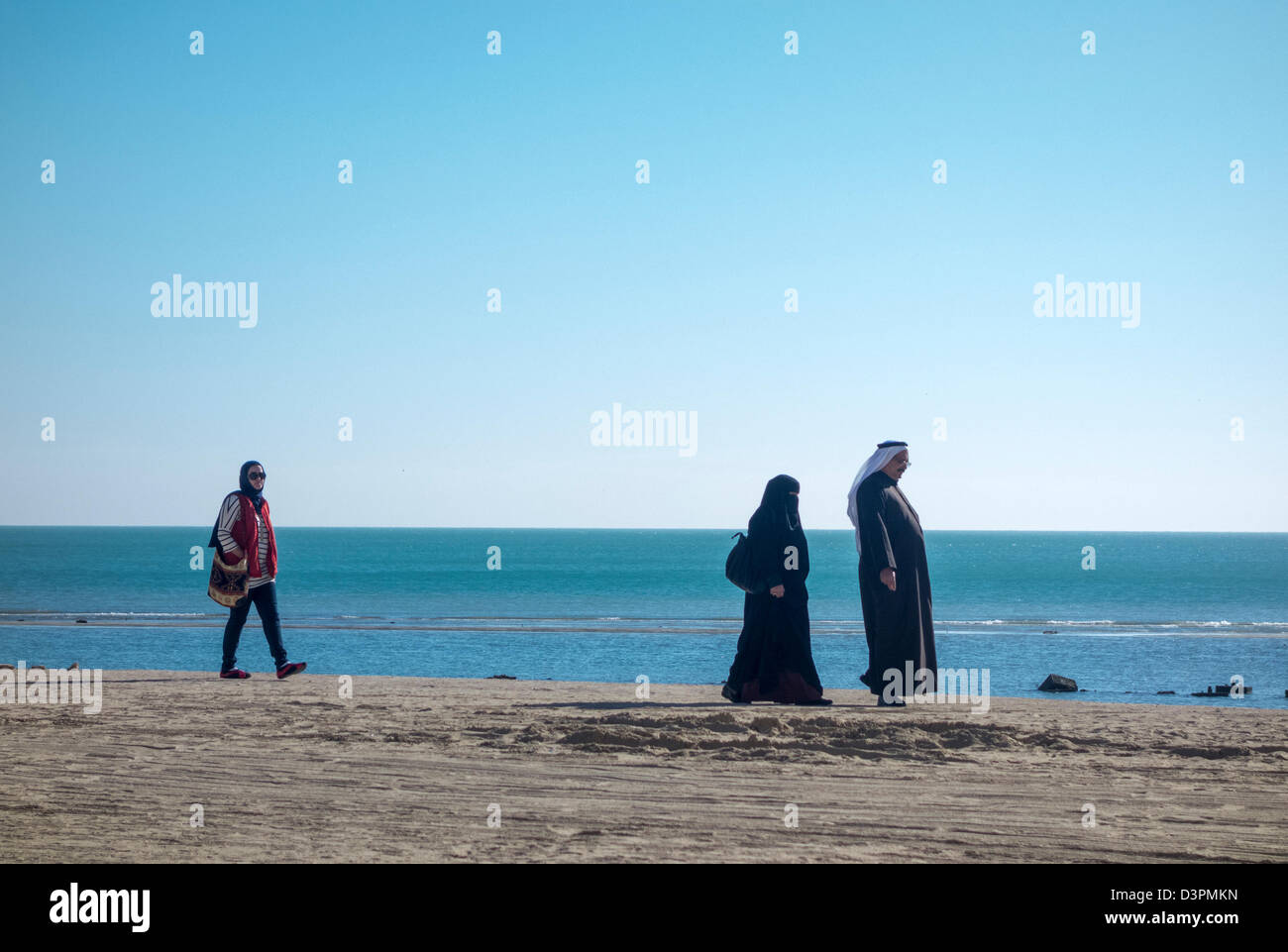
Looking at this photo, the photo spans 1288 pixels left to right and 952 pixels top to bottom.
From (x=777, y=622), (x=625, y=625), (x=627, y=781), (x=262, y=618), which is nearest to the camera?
(x=627, y=781)

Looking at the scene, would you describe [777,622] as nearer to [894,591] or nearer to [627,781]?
[894,591]

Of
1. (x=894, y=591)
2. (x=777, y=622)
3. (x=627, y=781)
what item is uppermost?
(x=894, y=591)

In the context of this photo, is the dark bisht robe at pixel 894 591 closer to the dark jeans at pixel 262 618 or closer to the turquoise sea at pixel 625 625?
the dark jeans at pixel 262 618

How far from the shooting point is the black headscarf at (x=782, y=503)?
9812 mm

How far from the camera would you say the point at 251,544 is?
10.5 meters

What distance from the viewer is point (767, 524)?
978 centimetres

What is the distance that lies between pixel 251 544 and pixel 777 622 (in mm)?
5017

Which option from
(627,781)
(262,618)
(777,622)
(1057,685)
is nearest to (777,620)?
(777,622)

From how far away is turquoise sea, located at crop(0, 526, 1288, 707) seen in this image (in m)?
22.8

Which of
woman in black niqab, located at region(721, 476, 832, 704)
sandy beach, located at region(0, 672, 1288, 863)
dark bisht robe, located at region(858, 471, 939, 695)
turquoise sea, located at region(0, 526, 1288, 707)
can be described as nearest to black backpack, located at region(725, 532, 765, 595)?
woman in black niqab, located at region(721, 476, 832, 704)

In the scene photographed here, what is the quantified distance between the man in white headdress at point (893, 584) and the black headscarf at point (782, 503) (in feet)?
1.79
